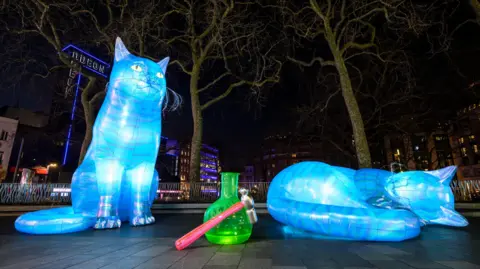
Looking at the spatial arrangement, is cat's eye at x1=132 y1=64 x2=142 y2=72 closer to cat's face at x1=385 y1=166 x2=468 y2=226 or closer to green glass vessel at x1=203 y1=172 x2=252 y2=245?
green glass vessel at x1=203 y1=172 x2=252 y2=245

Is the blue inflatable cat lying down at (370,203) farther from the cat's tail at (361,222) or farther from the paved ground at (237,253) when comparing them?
the paved ground at (237,253)

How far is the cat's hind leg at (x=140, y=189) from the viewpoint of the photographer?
16.8 feet

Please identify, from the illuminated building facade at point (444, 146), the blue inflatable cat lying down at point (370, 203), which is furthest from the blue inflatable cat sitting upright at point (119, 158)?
the illuminated building facade at point (444, 146)

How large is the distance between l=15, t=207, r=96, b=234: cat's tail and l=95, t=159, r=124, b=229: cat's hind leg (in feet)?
1.06

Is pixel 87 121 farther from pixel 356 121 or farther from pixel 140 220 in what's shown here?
pixel 356 121

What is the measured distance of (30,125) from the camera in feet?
95.9

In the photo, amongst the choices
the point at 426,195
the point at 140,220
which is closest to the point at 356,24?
the point at 426,195

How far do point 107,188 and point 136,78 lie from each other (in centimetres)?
238

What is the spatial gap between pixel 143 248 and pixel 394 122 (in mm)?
18410

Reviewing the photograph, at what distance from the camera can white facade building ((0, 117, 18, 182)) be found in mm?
25969

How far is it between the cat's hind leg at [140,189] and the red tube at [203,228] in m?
2.25

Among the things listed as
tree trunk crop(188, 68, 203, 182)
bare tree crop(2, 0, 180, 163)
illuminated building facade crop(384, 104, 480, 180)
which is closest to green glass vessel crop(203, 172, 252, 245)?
tree trunk crop(188, 68, 203, 182)

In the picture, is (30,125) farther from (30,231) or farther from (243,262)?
(243,262)

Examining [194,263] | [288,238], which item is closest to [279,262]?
[194,263]
